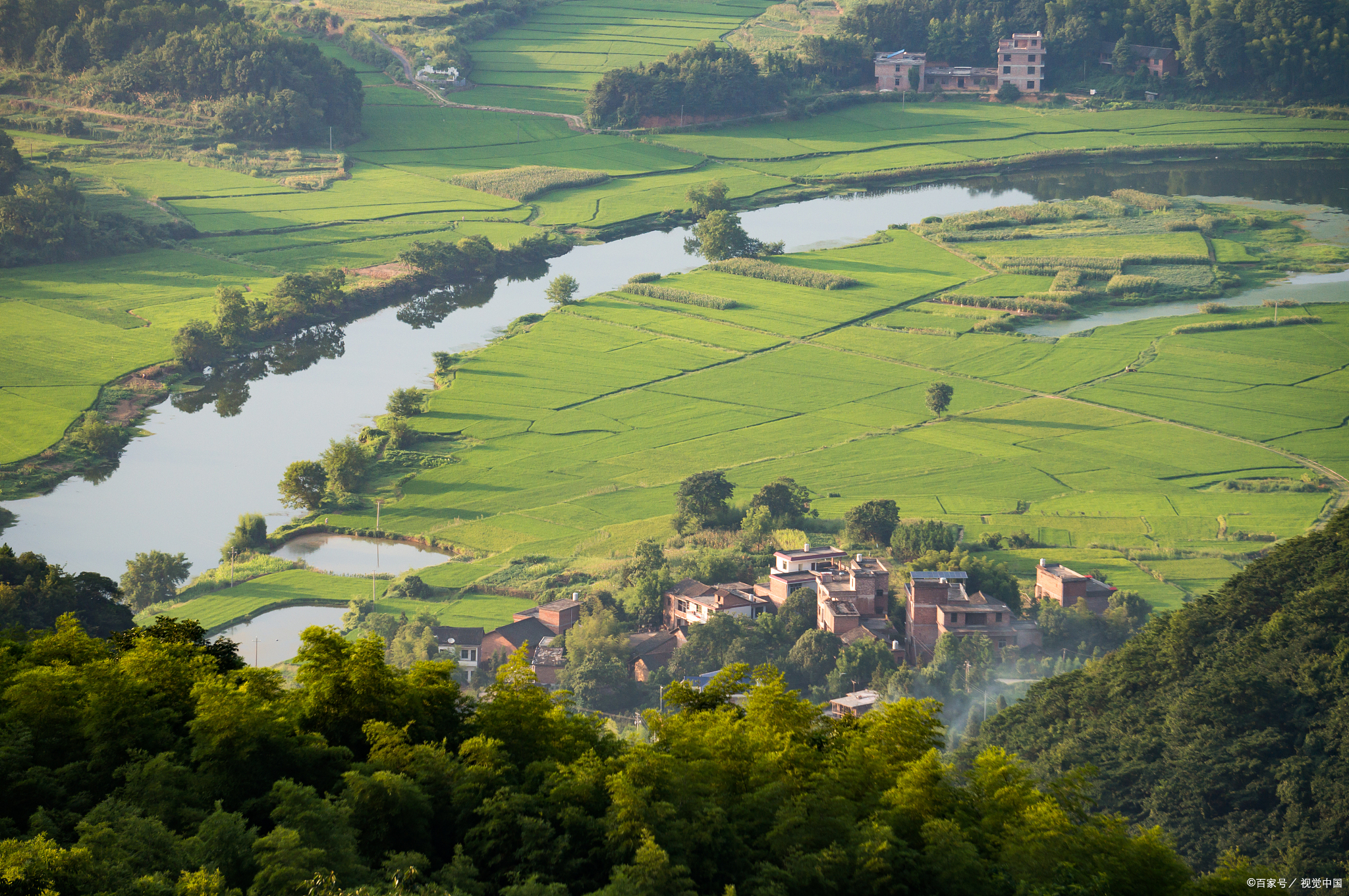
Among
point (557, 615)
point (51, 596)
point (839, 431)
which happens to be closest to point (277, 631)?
point (51, 596)

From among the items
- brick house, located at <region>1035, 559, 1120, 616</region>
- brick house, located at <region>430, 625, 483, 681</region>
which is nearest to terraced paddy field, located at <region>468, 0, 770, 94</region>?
brick house, located at <region>1035, 559, 1120, 616</region>

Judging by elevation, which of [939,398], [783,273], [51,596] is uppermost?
[783,273]

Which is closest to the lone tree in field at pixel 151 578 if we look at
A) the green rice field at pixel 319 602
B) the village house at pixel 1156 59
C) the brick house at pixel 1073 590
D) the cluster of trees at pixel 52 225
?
the green rice field at pixel 319 602

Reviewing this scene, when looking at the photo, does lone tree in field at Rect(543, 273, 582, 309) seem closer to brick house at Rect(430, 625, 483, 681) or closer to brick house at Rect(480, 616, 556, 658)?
brick house at Rect(480, 616, 556, 658)

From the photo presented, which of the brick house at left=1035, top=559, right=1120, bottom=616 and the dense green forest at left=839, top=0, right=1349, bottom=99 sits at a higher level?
the dense green forest at left=839, top=0, right=1349, bottom=99

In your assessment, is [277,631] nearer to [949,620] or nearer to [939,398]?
[949,620]
